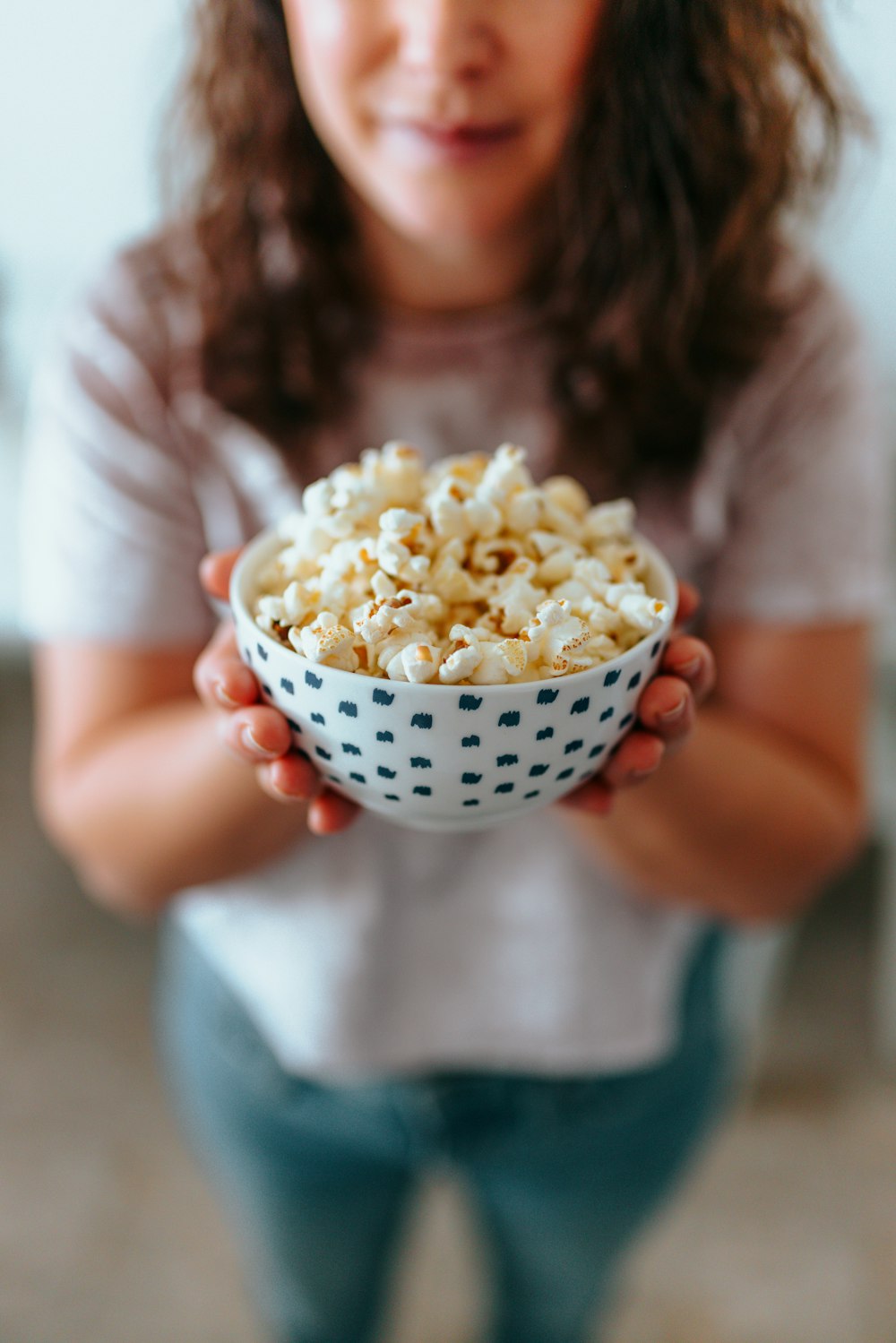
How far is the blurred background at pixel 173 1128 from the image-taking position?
1235 millimetres

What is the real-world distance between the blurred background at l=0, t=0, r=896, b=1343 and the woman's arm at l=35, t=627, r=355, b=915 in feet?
1.85

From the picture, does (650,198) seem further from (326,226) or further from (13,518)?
(13,518)

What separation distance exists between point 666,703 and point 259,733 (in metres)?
0.19

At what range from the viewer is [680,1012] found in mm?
961

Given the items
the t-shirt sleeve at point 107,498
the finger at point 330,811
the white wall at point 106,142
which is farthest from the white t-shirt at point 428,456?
the finger at point 330,811

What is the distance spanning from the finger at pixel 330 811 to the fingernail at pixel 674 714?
0.54ft

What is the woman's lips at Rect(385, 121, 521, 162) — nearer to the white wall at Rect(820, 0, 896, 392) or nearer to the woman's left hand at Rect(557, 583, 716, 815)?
the white wall at Rect(820, 0, 896, 392)

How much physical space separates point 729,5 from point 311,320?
1.16ft

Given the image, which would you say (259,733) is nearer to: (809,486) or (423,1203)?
(809,486)

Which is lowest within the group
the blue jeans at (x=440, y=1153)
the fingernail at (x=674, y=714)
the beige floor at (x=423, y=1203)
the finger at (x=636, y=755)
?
the beige floor at (x=423, y=1203)

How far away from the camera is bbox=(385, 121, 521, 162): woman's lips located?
0.63 m

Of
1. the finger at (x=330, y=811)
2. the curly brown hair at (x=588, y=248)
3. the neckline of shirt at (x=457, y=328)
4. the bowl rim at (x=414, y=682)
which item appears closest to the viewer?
the bowl rim at (x=414, y=682)

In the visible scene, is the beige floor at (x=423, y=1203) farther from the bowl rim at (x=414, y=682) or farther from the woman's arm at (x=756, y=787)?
the bowl rim at (x=414, y=682)

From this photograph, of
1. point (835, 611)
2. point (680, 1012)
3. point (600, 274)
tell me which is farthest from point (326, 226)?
point (680, 1012)
